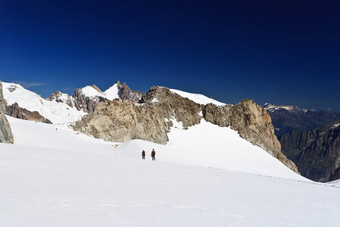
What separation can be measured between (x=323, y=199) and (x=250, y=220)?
763cm

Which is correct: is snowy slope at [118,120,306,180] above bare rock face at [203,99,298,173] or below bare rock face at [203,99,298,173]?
below

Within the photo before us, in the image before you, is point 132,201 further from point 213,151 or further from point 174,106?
point 174,106

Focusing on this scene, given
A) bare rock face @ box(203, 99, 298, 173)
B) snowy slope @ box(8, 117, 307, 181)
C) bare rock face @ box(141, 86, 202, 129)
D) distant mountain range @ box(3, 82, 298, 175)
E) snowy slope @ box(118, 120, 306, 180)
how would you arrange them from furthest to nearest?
bare rock face @ box(203, 99, 298, 173), bare rock face @ box(141, 86, 202, 129), distant mountain range @ box(3, 82, 298, 175), snowy slope @ box(118, 120, 306, 180), snowy slope @ box(8, 117, 307, 181)

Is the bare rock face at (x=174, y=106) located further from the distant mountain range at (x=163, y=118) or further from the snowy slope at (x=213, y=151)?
the snowy slope at (x=213, y=151)

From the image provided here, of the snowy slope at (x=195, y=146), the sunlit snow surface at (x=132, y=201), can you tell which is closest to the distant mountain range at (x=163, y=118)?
the snowy slope at (x=195, y=146)

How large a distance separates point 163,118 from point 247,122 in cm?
2671

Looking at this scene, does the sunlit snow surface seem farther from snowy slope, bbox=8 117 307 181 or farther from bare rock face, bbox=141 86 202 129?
bare rock face, bbox=141 86 202 129

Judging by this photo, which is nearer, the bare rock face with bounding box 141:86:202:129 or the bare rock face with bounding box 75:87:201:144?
the bare rock face with bounding box 75:87:201:144

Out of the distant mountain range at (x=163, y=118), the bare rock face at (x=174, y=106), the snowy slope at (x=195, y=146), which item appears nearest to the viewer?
the snowy slope at (x=195, y=146)

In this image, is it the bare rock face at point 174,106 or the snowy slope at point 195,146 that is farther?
the bare rock face at point 174,106

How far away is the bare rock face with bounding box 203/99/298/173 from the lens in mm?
75375

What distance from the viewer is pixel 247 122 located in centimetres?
7825

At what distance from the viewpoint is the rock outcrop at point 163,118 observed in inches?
2233

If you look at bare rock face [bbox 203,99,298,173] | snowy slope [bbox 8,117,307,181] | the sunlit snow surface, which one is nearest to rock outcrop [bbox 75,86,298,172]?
bare rock face [bbox 203,99,298,173]
